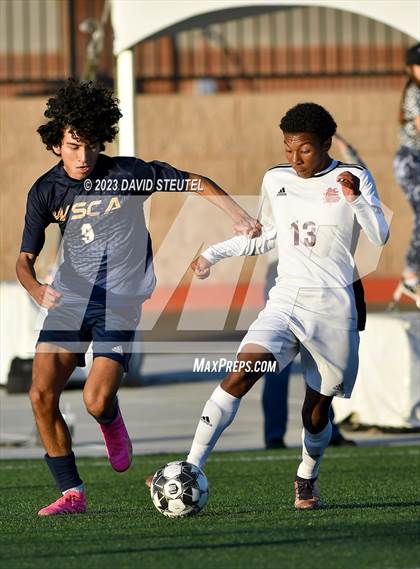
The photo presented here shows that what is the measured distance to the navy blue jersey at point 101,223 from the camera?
8211 mm

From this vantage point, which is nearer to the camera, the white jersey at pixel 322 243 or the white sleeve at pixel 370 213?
the white sleeve at pixel 370 213

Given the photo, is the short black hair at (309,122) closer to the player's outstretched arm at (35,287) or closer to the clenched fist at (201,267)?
the clenched fist at (201,267)

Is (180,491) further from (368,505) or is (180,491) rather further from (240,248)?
(240,248)

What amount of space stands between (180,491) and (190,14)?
20.3ft

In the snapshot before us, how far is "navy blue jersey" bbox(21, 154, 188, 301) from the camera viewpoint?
8211mm

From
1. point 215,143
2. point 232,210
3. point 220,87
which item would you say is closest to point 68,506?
point 232,210

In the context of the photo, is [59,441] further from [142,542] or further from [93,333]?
[142,542]

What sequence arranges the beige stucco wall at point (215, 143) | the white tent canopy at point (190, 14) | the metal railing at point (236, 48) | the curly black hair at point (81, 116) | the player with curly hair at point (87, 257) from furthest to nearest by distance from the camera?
the metal railing at point (236, 48) → the beige stucco wall at point (215, 143) → the white tent canopy at point (190, 14) → the curly black hair at point (81, 116) → the player with curly hair at point (87, 257)

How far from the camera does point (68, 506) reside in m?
8.09

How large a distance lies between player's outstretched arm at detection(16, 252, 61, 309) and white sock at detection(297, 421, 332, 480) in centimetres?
152

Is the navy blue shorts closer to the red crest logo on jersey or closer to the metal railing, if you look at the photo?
the red crest logo on jersey

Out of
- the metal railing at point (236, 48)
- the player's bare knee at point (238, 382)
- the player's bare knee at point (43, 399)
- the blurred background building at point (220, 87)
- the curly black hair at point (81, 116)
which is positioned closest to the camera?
the player's bare knee at point (238, 382)

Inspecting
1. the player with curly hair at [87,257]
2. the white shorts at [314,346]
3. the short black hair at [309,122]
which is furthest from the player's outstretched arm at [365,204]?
the player with curly hair at [87,257]

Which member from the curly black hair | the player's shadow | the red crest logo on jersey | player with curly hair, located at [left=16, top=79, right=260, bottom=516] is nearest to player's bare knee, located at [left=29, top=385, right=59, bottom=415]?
player with curly hair, located at [left=16, top=79, right=260, bottom=516]
